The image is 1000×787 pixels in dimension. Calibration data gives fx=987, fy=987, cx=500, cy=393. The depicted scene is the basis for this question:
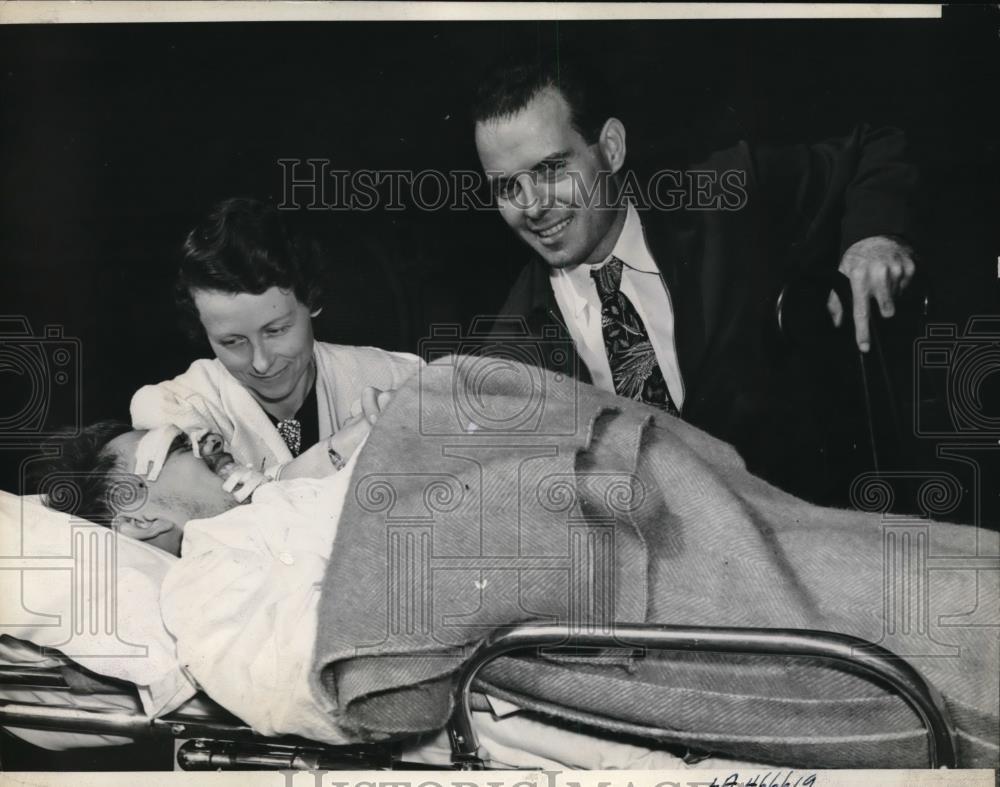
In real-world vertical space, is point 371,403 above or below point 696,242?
below

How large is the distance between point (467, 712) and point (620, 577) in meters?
0.26

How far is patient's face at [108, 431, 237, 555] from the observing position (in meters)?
1.33

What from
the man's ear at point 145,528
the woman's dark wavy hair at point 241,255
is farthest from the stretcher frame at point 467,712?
the woman's dark wavy hair at point 241,255

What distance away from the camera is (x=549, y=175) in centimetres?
135

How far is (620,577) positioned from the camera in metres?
1.28

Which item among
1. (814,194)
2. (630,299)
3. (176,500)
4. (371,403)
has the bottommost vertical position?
(176,500)

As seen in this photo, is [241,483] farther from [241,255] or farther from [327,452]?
[241,255]

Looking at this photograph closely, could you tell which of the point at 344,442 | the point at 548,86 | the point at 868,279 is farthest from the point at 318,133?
the point at 868,279

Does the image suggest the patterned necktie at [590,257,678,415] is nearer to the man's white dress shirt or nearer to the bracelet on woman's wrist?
the man's white dress shirt

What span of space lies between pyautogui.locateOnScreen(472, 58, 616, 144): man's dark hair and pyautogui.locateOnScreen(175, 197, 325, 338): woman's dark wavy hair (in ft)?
1.01

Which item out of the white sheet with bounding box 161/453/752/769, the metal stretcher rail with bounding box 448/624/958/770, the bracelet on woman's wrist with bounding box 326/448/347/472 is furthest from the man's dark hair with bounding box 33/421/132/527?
the metal stretcher rail with bounding box 448/624/958/770

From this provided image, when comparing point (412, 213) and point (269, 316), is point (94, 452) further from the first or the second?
point (412, 213)

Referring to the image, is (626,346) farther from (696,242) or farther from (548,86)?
(548,86)

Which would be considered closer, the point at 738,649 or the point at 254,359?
the point at 738,649
